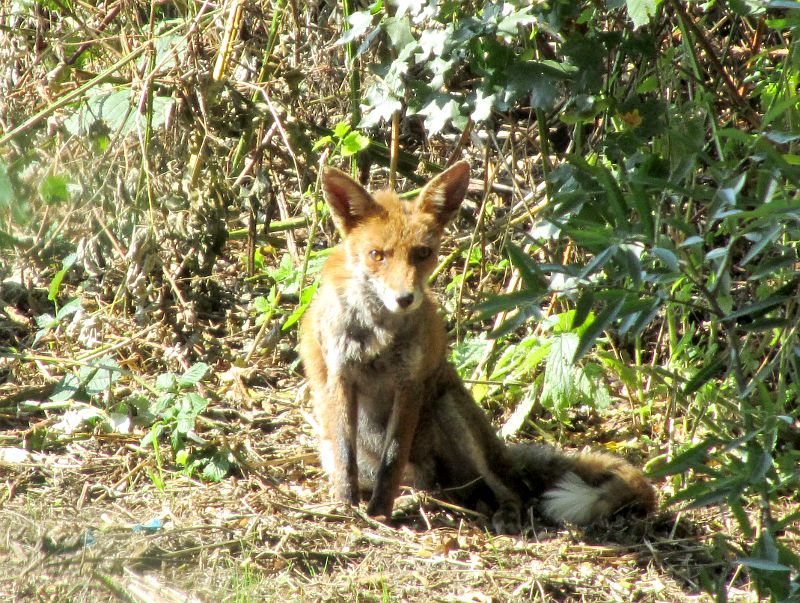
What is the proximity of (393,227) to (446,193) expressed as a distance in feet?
1.37

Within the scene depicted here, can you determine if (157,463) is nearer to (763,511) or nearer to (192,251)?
(192,251)

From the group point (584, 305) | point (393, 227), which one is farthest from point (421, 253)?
point (584, 305)

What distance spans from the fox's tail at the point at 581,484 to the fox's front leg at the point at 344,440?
3.45 feet

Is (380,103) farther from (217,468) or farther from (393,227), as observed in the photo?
(217,468)

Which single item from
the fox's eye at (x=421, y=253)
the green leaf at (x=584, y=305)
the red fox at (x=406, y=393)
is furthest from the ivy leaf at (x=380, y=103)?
the green leaf at (x=584, y=305)

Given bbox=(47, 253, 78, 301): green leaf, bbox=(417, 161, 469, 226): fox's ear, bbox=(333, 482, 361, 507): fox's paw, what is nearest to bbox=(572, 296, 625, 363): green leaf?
bbox=(417, 161, 469, 226): fox's ear

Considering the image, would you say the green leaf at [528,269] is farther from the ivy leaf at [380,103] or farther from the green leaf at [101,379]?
the green leaf at [101,379]

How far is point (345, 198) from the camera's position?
552 centimetres

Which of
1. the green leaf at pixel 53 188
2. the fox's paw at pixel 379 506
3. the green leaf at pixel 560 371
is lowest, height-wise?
the fox's paw at pixel 379 506

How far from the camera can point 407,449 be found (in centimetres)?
549

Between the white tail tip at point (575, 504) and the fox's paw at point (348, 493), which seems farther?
the fox's paw at point (348, 493)

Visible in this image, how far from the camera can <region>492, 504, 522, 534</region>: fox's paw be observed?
5422 mm

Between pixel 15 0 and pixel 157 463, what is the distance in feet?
11.1

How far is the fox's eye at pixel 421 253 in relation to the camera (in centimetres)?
541
